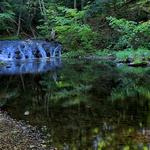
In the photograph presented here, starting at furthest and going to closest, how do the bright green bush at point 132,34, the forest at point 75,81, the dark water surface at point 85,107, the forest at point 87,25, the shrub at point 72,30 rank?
the shrub at point 72,30
the forest at point 87,25
the bright green bush at point 132,34
the forest at point 75,81
the dark water surface at point 85,107

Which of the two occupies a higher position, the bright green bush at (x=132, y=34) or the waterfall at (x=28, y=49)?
the bright green bush at (x=132, y=34)

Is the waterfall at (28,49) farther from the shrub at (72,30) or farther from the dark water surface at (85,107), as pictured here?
the dark water surface at (85,107)

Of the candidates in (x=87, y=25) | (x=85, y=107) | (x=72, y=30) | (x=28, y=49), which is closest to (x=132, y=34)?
(x=87, y=25)

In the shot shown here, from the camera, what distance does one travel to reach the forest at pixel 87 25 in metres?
40.9

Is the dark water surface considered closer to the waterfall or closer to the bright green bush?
the bright green bush

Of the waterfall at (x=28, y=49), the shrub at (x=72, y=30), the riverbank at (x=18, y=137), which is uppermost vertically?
the riverbank at (x=18, y=137)

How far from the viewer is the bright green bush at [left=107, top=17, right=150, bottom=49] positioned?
39531mm

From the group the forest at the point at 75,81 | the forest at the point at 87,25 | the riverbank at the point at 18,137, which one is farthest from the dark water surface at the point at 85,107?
the forest at the point at 87,25

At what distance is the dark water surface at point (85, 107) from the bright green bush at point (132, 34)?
12.9m

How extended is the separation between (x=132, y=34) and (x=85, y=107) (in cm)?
2608

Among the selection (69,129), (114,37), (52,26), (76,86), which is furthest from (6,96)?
(52,26)

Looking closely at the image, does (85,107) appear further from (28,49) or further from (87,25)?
(87,25)

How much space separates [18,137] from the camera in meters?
10.9

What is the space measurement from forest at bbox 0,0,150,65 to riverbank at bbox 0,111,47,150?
2511 centimetres
